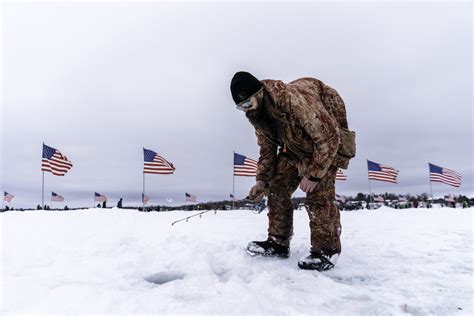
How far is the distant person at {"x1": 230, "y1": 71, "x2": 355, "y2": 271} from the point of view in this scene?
282 cm

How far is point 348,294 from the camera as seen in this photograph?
85.4 inches

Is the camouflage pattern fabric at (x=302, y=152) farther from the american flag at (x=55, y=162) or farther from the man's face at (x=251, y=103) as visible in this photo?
the american flag at (x=55, y=162)

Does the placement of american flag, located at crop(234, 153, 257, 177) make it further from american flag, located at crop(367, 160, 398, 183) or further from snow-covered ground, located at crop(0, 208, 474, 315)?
snow-covered ground, located at crop(0, 208, 474, 315)

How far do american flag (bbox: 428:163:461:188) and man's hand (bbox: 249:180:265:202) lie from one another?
24.4 metres

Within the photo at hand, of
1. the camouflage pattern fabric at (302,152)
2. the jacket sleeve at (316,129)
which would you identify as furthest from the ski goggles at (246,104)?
the jacket sleeve at (316,129)

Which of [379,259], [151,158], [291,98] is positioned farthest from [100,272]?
[151,158]

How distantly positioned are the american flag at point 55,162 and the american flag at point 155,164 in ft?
14.9

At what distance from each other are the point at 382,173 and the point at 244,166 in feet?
34.9

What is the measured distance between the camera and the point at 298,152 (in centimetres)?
315

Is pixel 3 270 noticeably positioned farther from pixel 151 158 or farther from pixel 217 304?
pixel 151 158

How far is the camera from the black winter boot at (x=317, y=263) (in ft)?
9.39

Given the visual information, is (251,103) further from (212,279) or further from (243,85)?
(212,279)

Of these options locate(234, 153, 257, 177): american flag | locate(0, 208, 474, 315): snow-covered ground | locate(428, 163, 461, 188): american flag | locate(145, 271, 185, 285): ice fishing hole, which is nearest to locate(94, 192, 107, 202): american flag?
locate(234, 153, 257, 177): american flag

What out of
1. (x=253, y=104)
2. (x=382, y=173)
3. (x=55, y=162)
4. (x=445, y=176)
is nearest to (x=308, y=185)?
(x=253, y=104)
